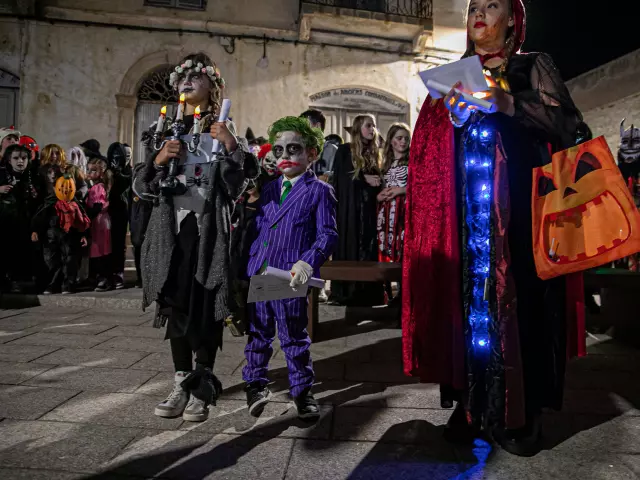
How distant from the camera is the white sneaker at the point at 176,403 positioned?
242 centimetres

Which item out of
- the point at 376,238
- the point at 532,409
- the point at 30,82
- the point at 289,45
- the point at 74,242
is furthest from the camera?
the point at 289,45

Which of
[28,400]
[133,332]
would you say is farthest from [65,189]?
[28,400]

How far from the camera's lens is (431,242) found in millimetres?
2188

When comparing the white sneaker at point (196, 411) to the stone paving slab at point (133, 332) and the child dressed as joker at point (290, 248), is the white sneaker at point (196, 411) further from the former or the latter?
the stone paving slab at point (133, 332)

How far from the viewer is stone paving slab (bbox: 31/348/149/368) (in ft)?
11.1

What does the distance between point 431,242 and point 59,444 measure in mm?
1973

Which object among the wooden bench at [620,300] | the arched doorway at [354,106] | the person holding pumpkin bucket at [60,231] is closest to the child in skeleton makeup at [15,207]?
the person holding pumpkin bucket at [60,231]

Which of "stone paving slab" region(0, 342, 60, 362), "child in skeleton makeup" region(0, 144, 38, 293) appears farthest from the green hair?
"child in skeleton makeup" region(0, 144, 38, 293)

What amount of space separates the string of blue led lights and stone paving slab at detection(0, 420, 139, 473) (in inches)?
68.3

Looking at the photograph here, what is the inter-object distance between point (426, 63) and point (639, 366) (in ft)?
34.0

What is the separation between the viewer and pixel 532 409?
2045mm

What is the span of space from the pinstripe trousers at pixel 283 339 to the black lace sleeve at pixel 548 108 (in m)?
1.46

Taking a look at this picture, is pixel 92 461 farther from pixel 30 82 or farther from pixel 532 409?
pixel 30 82

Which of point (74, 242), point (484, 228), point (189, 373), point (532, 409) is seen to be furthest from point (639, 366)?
point (74, 242)
